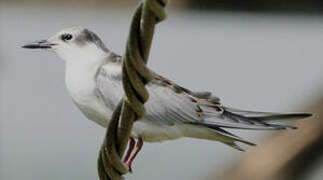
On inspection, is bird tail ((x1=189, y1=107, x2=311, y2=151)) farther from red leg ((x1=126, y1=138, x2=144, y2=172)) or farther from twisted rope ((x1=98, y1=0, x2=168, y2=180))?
twisted rope ((x1=98, y1=0, x2=168, y2=180))

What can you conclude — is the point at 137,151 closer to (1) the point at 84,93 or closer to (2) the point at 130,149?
(2) the point at 130,149

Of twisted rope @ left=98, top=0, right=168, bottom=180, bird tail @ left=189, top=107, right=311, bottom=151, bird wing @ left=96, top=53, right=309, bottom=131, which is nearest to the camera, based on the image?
twisted rope @ left=98, top=0, right=168, bottom=180

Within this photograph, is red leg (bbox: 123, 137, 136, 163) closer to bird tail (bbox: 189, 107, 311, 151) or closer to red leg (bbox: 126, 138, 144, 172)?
red leg (bbox: 126, 138, 144, 172)

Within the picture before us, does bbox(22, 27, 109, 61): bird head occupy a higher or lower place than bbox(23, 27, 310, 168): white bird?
higher

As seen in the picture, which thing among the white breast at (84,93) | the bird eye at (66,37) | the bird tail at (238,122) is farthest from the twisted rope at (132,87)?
the bird eye at (66,37)

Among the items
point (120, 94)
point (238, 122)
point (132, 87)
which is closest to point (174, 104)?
point (120, 94)

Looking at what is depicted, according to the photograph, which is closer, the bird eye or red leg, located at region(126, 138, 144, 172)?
Result: red leg, located at region(126, 138, 144, 172)

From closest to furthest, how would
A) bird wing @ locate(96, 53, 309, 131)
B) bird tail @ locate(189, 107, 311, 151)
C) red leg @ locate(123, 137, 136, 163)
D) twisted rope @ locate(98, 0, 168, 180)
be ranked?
twisted rope @ locate(98, 0, 168, 180)
bird tail @ locate(189, 107, 311, 151)
red leg @ locate(123, 137, 136, 163)
bird wing @ locate(96, 53, 309, 131)

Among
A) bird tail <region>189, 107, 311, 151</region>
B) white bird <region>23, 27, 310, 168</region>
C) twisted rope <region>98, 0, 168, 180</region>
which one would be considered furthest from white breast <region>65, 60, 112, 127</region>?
twisted rope <region>98, 0, 168, 180</region>

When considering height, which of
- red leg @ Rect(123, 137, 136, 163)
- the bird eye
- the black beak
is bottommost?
red leg @ Rect(123, 137, 136, 163)

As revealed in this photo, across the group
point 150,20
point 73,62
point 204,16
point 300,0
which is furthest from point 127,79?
point 204,16

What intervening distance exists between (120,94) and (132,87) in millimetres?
687

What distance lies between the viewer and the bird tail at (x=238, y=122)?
6.10ft

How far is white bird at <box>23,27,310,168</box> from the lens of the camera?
6.67ft
